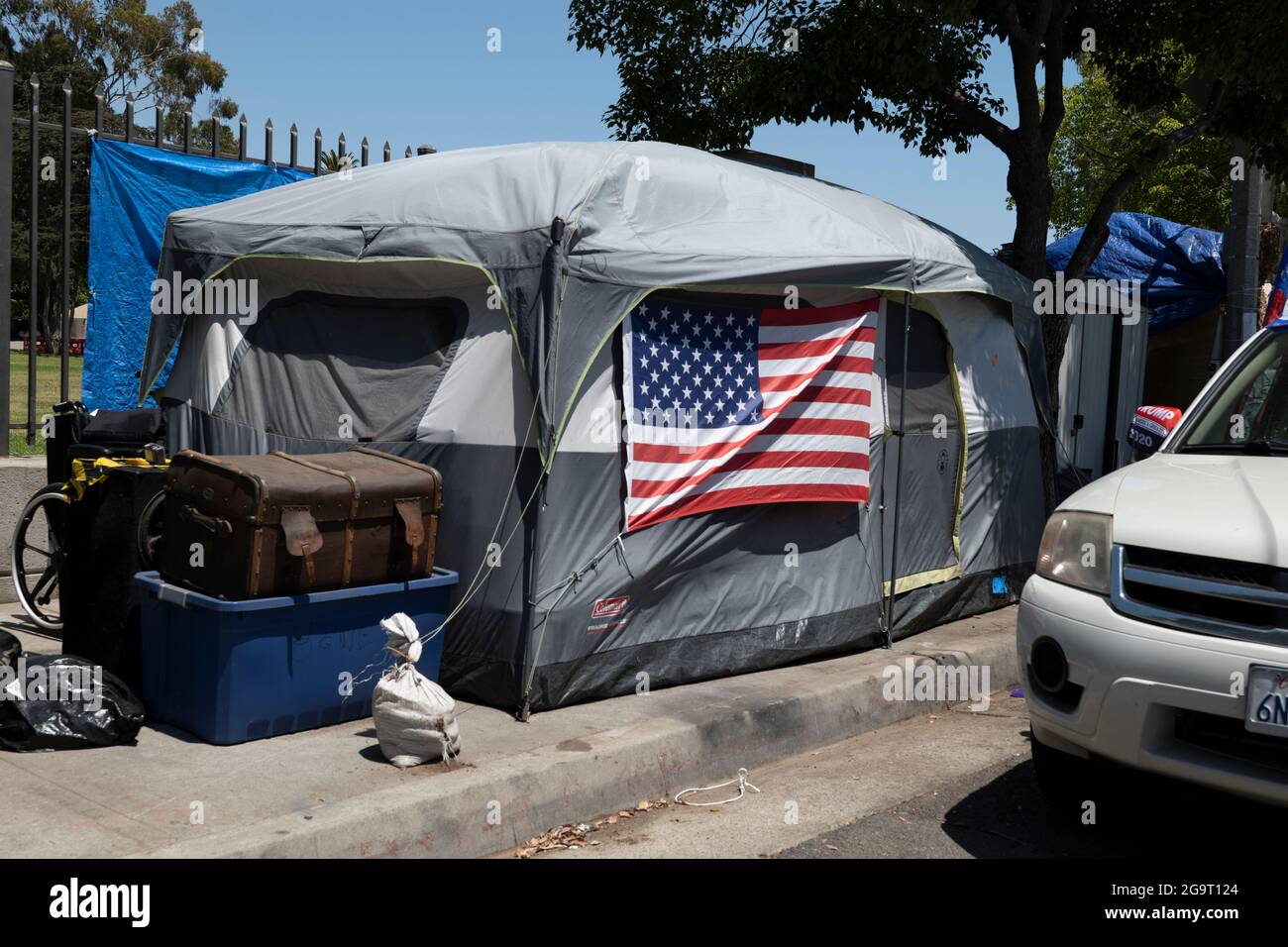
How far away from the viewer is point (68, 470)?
727 cm

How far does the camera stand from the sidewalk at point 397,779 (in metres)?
4.34

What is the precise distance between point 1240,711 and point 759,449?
133 inches

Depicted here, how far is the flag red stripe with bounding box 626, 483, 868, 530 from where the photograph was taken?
6434 millimetres

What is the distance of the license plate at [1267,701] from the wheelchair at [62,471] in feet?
18.2

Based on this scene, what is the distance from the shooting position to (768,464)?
6957mm

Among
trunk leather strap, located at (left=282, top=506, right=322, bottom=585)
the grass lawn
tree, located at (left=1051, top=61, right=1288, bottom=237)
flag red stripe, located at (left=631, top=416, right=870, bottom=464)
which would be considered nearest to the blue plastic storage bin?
trunk leather strap, located at (left=282, top=506, right=322, bottom=585)

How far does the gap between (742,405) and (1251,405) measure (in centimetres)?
255

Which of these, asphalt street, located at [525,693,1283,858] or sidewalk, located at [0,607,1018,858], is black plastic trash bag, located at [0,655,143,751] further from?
asphalt street, located at [525,693,1283,858]

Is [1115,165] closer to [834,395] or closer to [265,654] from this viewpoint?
[834,395]

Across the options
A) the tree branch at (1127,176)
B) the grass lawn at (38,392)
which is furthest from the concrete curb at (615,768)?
the grass lawn at (38,392)

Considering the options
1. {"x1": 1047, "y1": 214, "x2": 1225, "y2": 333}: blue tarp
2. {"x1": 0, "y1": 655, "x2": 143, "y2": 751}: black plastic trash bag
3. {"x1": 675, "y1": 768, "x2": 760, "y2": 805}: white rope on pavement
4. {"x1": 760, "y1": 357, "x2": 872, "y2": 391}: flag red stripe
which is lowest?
{"x1": 675, "y1": 768, "x2": 760, "y2": 805}: white rope on pavement
